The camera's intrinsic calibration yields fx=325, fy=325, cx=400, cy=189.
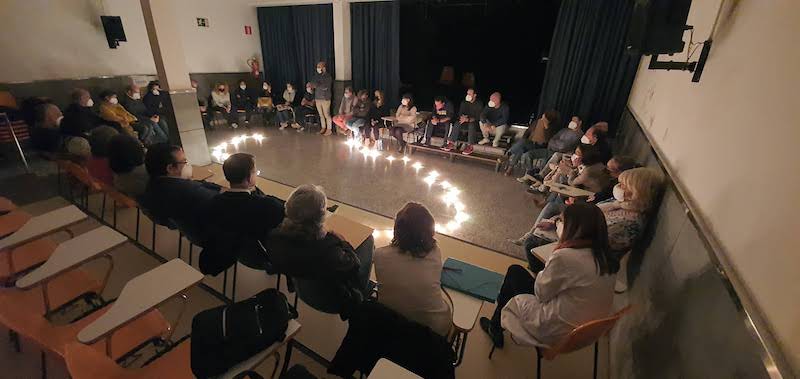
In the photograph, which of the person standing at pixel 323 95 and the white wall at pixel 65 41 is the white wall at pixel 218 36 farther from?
the person standing at pixel 323 95

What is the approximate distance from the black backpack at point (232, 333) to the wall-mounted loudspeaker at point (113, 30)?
6.88m

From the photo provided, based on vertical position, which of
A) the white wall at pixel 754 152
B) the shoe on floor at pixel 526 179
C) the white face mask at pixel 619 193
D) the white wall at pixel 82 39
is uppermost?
the white wall at pixel 82 39

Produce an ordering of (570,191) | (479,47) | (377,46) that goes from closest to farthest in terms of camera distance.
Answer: (570,191) < (479,47) < (377,46)

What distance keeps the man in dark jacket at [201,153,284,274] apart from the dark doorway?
16.5 feet

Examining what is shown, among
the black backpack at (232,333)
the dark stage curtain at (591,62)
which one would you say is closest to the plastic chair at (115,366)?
the black backpack at (232,333)

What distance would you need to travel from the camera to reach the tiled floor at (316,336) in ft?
6.15

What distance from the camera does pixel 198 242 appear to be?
230cm

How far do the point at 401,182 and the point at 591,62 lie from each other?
3.37 meters

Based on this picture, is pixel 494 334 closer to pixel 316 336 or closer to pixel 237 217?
pixel 316 336

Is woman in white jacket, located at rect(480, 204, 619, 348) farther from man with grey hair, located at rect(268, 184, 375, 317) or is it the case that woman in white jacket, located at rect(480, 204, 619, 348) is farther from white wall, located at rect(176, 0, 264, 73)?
white wall, located at rect(176, 0, 264, 73)

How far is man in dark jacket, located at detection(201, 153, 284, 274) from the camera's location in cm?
192

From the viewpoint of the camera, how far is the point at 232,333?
121 cm

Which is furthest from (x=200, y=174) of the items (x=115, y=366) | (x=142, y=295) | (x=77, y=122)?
(x=115, y=366)

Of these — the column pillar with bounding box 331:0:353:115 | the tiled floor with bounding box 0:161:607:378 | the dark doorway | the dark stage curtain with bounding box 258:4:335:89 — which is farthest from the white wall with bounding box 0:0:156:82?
the dark doorway
